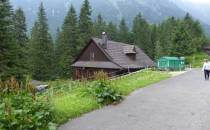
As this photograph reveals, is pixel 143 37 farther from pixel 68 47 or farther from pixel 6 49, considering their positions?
pixel 6 49

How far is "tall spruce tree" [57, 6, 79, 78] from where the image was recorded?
59969 millimetres

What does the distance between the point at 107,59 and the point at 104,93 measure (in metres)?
A: 27.3

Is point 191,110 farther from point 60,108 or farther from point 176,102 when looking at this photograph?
point 60,108

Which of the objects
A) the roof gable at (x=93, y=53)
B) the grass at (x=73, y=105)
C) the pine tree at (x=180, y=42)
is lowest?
the grass at (x=73, y=105)

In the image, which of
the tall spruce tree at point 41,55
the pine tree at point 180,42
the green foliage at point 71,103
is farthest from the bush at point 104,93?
the pine tree at point 180,42

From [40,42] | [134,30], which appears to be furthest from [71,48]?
[134,30]

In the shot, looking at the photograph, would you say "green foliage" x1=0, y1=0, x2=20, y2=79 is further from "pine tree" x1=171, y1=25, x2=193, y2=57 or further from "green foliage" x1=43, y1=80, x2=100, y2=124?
"pine tree" x1=171, y1=25, x2=193, y2=57

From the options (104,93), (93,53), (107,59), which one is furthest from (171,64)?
(104,93)

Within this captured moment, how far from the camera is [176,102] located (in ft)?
60.4

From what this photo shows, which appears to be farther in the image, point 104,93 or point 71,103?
point 104,93

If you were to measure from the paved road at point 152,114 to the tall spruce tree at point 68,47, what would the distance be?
1569 inches

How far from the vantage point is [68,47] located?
200ft

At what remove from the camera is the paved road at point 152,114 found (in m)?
13.0

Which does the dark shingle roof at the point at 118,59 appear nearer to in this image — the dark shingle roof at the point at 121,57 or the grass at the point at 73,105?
the dark shingle roof at the point at 121,57
